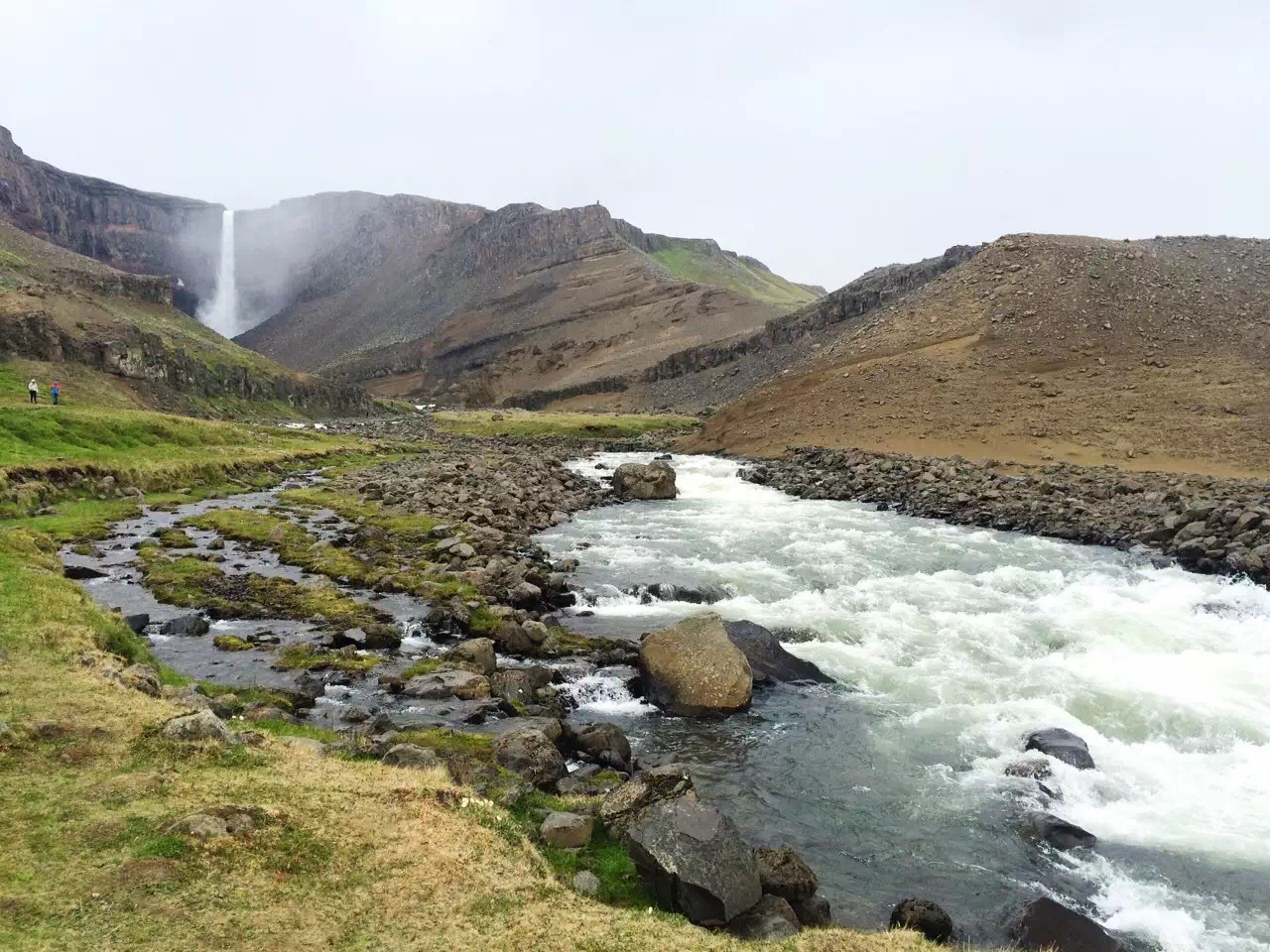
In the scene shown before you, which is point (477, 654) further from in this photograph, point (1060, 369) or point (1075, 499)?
point (1060, 369)

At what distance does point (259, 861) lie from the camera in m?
8.29

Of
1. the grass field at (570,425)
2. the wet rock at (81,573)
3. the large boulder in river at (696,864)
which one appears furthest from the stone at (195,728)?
the grass field at (570,425)

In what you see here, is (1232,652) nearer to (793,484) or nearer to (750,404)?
(793,484)

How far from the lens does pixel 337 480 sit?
51594 mm

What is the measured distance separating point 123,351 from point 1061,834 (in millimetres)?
108858

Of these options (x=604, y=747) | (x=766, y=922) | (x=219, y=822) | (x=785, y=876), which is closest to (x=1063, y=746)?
(x=785, y=876)

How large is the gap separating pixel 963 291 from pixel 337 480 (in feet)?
220

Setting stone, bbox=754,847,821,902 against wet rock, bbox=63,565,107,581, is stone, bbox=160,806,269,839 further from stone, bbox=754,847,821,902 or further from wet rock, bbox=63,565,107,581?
wet rock, bbox=63,565,107,581

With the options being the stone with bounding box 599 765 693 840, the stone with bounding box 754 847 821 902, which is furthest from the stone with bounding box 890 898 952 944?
the stone with bounding box 599 765 693 840

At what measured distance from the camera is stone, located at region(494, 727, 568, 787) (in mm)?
12891

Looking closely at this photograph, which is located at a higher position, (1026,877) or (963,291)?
(963,291)

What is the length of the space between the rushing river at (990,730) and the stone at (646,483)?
20.0 metres

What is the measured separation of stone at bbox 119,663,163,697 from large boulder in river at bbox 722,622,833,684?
12.1m

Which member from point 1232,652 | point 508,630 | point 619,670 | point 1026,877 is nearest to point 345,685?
point 508,630
